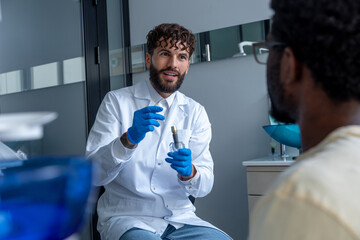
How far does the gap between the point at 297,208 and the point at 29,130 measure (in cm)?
32

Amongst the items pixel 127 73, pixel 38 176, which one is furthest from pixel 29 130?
pixel 127 73

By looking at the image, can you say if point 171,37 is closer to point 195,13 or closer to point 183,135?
point 183,135

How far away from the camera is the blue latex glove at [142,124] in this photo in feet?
5.59

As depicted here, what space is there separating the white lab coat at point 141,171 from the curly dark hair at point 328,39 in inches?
43.6

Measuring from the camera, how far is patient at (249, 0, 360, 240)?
471mm

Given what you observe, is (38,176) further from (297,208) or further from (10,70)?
(10,70)

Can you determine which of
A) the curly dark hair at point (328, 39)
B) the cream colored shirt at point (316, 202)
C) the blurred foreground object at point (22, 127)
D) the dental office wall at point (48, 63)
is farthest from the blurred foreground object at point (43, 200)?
the dental office wall at point (48, 63)

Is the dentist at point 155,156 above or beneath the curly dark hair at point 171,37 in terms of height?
beneath

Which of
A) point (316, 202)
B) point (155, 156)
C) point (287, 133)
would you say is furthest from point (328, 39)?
point (287, 133)

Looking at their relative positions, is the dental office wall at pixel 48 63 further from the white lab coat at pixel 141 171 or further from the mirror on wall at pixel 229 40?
the mirror on wall at pixel 229 40

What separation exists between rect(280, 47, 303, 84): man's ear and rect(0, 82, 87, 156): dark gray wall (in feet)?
6.59

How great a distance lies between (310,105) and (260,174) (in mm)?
1511

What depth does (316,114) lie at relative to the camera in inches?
27.3

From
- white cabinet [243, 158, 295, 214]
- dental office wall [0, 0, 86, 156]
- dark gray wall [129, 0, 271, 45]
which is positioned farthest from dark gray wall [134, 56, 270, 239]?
dental office wall [0, 0, 86, 156]
